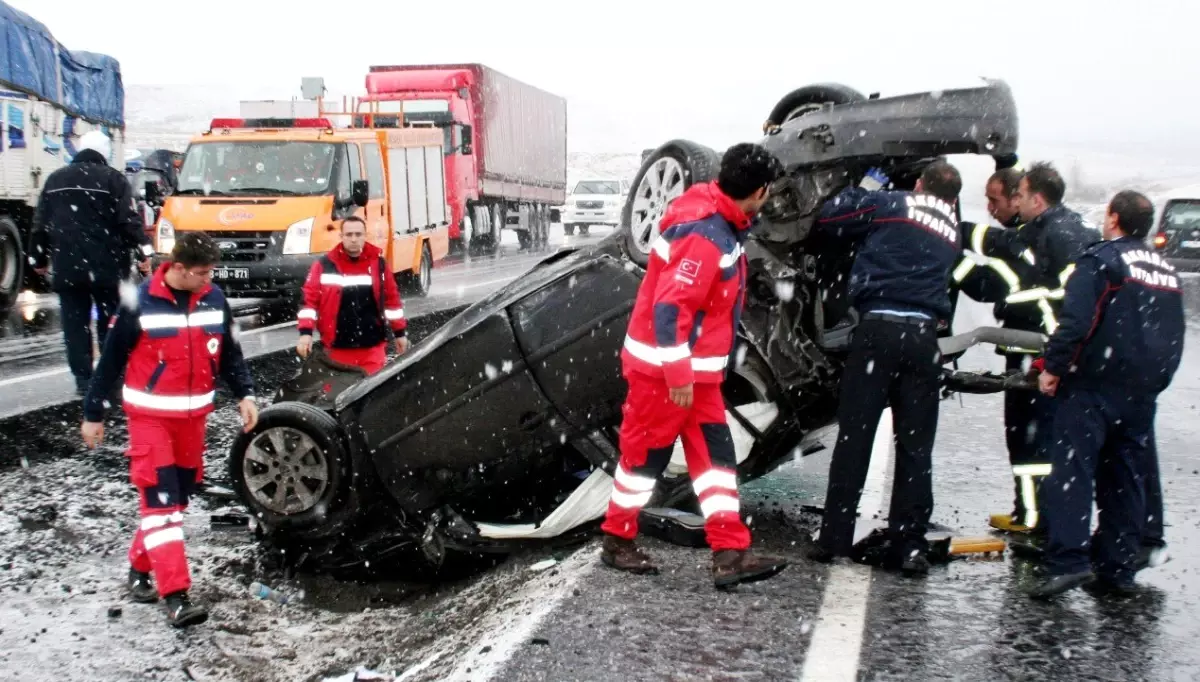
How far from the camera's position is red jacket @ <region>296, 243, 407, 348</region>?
6859 mm

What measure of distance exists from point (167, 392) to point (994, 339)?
3497 mm

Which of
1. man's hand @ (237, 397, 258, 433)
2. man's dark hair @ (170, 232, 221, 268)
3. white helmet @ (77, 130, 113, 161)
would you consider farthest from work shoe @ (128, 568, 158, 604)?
white helmet @ (77, 130, 113, 161)

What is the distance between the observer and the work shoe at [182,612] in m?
4.46

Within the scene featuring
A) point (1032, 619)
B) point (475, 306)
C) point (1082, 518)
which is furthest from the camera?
point (475, 306)

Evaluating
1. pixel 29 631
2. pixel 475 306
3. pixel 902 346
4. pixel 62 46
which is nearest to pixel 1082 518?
pixel 902 346

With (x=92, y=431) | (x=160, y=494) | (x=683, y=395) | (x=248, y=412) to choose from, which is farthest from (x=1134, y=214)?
(x=92, y=431)

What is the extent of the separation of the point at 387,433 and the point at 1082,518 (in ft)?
9.35

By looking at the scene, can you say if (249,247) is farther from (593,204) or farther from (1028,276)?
(593,204)

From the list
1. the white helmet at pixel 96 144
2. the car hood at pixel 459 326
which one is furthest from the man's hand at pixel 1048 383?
the white helmet at pixel 96 144

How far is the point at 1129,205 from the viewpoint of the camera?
440cm

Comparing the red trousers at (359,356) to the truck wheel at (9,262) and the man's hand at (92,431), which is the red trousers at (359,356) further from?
the truck wheel at (9,262)

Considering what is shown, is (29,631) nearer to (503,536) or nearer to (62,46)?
(503,536)

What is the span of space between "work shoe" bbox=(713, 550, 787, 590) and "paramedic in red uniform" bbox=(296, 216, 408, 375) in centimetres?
317

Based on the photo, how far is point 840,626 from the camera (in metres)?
3.80
